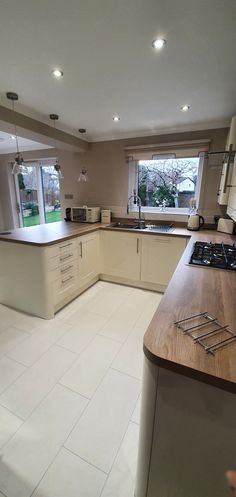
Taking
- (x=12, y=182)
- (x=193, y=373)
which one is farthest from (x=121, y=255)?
(x=12, y=182)

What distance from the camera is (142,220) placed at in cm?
Answer: 320

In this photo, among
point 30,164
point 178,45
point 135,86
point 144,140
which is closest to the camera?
point 178,45

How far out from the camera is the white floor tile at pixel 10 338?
71.8 inches

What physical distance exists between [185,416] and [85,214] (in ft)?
9.58

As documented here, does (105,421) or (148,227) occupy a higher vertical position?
(148,227)

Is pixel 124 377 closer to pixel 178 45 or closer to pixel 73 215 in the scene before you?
pixel 178 45

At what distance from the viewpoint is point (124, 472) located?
1042 millimetres

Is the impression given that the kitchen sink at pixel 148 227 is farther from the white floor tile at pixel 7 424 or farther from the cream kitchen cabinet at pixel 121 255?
the white floor tile at pixel 7 424

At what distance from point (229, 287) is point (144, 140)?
2574 mm

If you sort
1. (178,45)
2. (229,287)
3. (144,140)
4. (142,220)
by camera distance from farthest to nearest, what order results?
(142,220) < (144,140) < (178,45) < (229,287)

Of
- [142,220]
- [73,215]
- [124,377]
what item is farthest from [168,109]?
[124,377]

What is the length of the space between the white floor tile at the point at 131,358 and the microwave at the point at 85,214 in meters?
1.87

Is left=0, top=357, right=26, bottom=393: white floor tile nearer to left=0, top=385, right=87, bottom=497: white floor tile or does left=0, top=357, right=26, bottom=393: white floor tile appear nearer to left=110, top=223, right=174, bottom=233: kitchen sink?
left=0, top=385, right=87, bottom=497: white floor tile

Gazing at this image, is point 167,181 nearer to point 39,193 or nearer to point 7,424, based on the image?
point 39,193
